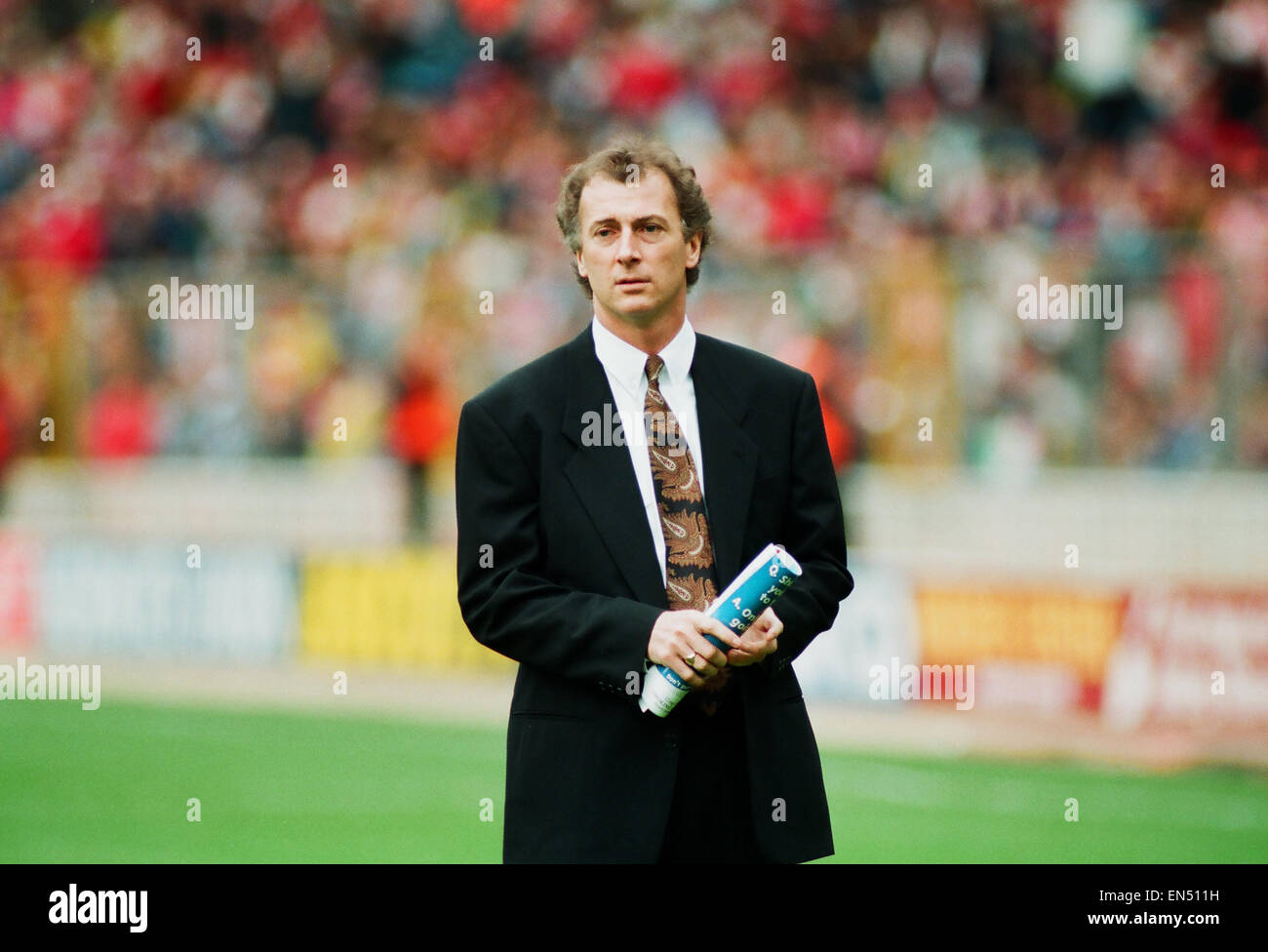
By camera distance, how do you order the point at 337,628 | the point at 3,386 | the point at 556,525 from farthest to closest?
the point at 3,386 → the point at 337,628 → the point at 556,525

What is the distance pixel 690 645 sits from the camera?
3811mm

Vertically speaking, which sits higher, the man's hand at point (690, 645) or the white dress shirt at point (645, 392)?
the white dress shirt at point (645, 392)

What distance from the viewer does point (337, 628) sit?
1270cm

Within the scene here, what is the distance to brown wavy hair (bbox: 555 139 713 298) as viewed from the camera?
4152 millimetres

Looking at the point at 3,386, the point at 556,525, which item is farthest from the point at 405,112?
the point at 556,525

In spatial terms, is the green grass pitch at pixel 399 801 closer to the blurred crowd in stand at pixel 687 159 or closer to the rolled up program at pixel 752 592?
the blurred crowd in stand at pixel 687 159

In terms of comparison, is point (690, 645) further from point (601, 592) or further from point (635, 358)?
point (635, 358)

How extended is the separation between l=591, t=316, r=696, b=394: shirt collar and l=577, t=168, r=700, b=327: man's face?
0.20 feet

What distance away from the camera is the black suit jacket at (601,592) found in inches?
157

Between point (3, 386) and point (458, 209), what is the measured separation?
149 inches

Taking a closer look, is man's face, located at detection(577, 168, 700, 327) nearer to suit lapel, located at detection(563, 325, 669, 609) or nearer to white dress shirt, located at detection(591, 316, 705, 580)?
white dress shirt, located at detection(591, 316, 705, 580)

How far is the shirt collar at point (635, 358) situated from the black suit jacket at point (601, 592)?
1.7 inches

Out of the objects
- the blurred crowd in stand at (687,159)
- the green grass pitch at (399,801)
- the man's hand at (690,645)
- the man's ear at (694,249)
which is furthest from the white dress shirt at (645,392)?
the blurred crowd in stand at (687,159)

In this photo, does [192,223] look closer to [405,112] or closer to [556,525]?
[405,112]
